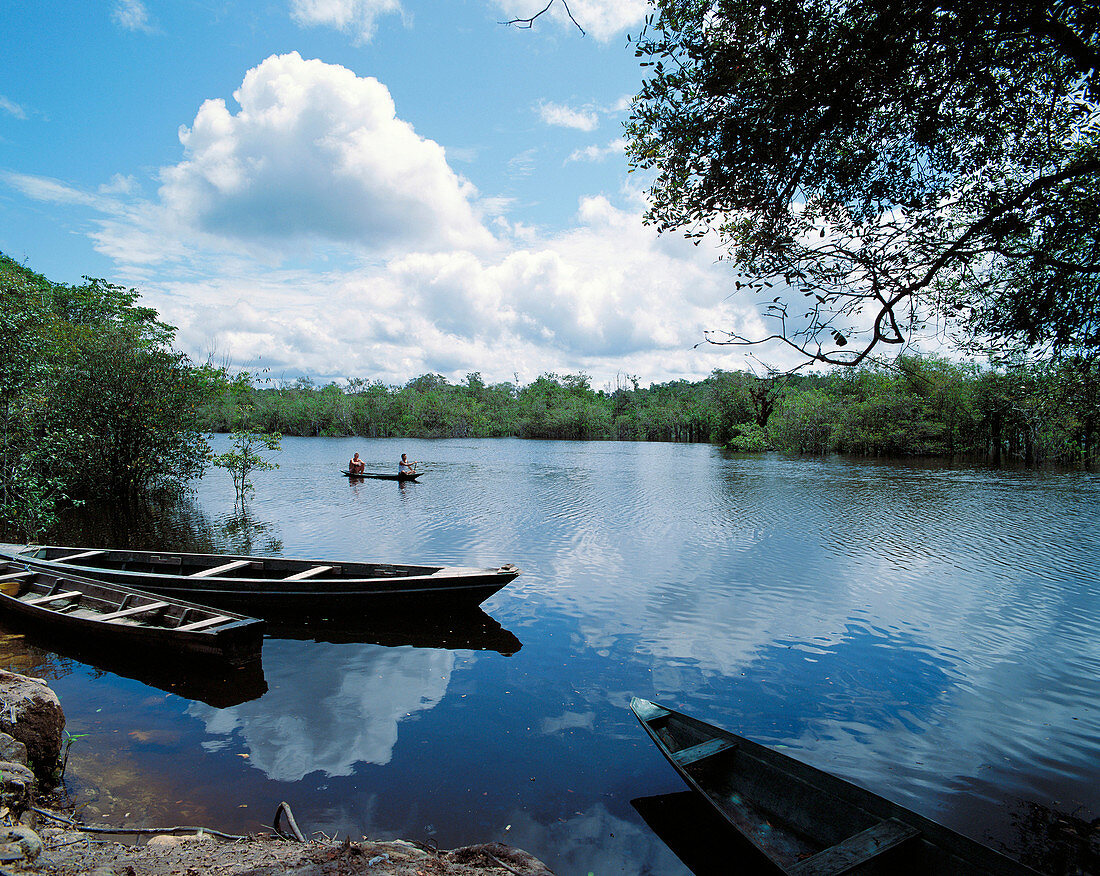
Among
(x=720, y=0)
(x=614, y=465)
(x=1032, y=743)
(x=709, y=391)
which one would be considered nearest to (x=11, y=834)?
(x=720, y=0)

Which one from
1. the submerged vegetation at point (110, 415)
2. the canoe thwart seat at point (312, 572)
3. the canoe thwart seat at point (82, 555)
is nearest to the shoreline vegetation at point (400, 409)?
the submerged vegetation at point (110, 415)

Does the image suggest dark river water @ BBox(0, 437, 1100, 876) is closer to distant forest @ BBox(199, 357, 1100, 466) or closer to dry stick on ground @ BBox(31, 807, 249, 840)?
dry stick on ground @ BBox(31, 807, 249, 840)

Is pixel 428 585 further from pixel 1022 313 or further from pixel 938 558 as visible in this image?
pixel 938 558

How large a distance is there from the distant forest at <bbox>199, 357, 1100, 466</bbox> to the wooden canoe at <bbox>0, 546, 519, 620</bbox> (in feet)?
17.7

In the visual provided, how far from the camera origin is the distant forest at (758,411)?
355 inches

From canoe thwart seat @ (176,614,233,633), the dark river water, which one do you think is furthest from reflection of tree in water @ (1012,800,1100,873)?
canoe thwart seat @ (176,614,233,633)

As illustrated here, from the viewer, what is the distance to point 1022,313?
5.93 metres

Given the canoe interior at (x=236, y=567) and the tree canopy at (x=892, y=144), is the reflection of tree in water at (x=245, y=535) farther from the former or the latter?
the tree canopy at (x=892, y=144)

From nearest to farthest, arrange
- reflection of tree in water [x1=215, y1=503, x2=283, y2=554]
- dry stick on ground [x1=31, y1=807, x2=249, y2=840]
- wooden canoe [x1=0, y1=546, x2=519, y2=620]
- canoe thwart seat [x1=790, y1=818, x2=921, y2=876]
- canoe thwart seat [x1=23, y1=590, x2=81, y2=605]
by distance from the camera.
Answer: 1. canoe thwart seat [x1=790, y1=818, x2=921, y2=876]
2. dry stick on ground [x1=31, y1=807, x2=249, y2=840]
3. canoe thwart seat [x1=23, y1=590, x2=81, y2=605]
4. wooden canoe [x1=0, y1=546, x2=519, y2=620]
5. reflection of tree in water [x1=215, y1=503, x2=283, y2=554]

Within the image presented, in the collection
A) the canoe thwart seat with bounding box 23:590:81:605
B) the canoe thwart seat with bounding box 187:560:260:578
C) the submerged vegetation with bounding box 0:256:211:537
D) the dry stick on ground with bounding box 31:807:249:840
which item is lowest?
the dry stick on ground with bounding box 31:807:249:840

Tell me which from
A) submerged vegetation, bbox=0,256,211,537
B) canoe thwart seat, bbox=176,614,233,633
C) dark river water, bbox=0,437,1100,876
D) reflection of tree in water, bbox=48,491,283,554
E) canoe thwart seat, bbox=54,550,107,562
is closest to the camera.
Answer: dark river water, bbox=0,437,1100,876

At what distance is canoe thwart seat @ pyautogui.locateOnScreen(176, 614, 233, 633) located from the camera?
7059 mm

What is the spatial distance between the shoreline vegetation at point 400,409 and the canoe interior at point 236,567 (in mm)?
2445

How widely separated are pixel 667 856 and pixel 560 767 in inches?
53.0
